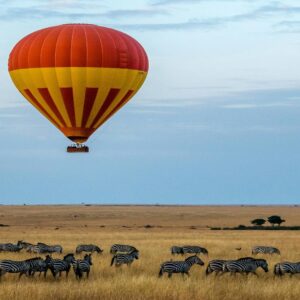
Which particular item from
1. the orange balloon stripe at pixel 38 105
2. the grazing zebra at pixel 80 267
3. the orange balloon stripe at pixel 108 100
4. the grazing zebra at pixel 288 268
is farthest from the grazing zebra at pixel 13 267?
the orange balloon stripe at pixel 38 105

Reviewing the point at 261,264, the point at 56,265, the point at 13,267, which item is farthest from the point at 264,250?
the point at 13,267

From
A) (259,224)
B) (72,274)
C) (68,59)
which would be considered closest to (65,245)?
(68,59)

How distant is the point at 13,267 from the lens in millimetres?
22484

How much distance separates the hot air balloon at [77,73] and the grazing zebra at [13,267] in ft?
47.6

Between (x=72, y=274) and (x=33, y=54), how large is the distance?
1444cm

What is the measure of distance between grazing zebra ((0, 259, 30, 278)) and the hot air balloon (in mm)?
14504

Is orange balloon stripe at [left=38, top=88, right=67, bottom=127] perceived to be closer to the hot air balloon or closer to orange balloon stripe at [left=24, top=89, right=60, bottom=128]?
the hot air balloon

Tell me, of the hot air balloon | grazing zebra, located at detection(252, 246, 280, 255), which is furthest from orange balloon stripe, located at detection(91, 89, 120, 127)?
grazing zebra, located at detection(252, 246, 280, 255)

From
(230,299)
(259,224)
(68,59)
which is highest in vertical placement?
(68,59)

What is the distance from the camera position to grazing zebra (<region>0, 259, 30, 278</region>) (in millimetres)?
22422

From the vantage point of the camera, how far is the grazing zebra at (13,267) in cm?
2242

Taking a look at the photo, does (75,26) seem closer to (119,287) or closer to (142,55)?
(142,55)

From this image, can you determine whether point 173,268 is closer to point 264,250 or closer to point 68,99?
point 264,250

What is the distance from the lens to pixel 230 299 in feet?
62.1
